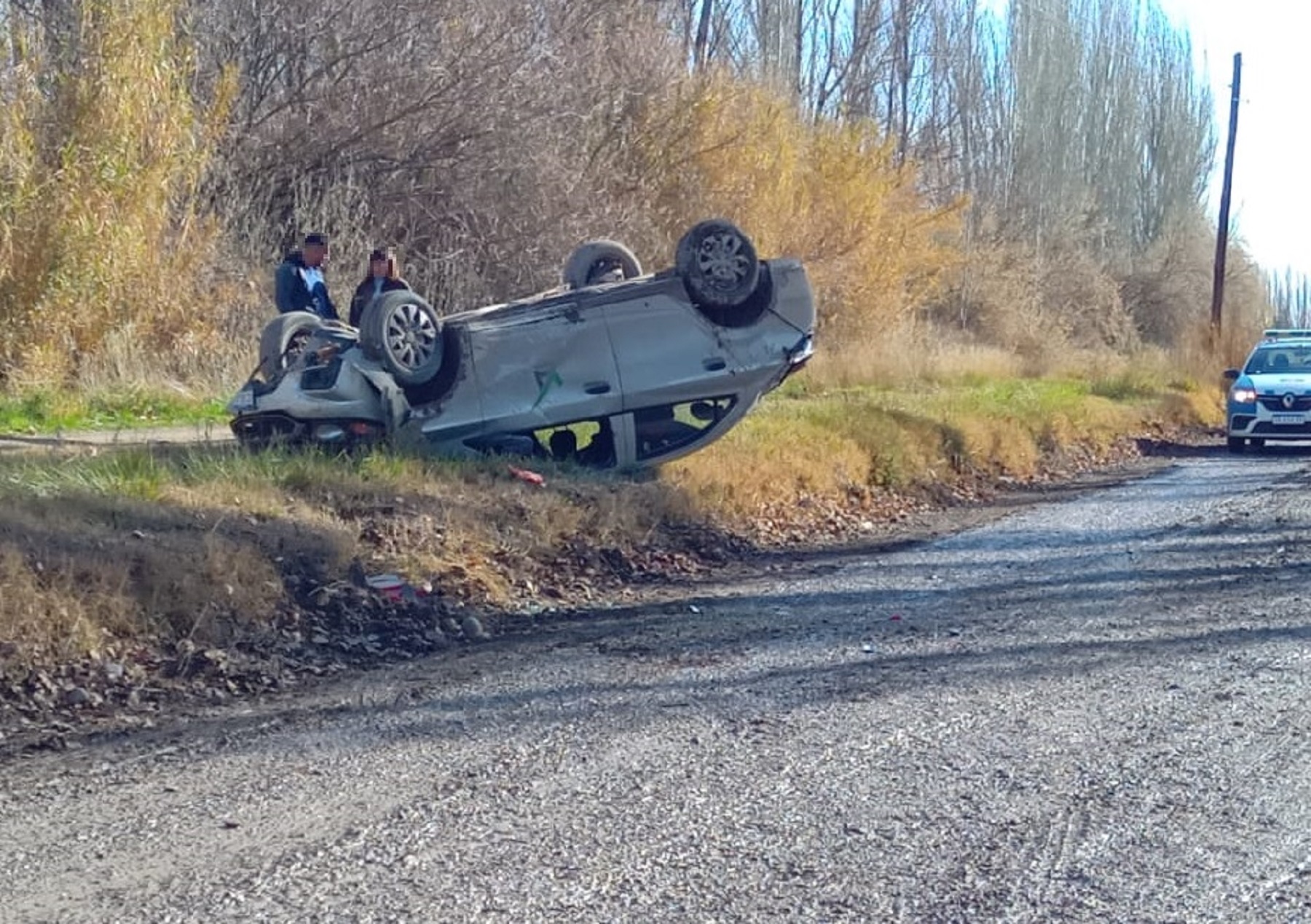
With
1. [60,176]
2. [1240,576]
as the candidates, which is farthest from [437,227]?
[1240,576]

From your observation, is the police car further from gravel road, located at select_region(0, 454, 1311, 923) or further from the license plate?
the license plate

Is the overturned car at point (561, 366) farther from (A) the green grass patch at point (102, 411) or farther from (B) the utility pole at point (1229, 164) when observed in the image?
(B) the utility pole at point (1229, 164)

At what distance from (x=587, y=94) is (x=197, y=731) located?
1965 centimetres

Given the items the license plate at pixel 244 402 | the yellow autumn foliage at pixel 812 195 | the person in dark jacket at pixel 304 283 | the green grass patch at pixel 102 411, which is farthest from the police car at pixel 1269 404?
the license plate at pixel 244 402

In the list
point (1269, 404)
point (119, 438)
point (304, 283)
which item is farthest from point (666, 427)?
point (1269, 404)

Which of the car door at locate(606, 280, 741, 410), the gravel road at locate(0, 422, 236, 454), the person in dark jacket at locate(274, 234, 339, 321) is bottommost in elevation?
the gravel road at locate(0, 422, 236, 454)

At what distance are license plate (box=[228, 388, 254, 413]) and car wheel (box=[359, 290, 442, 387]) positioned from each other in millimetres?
829

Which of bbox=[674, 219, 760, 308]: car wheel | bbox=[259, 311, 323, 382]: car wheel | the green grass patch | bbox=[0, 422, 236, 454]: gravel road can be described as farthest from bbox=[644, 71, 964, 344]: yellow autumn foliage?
bbox=[259, 311, 323, 382]: car wheel

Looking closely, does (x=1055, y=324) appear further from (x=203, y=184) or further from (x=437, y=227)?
(x=203, y=184)

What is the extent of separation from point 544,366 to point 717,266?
151 cm

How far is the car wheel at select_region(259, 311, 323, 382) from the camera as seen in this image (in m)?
11.5

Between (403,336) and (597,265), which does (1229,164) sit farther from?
(403,336)

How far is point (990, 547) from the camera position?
1174cm

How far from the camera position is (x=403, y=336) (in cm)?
1135
